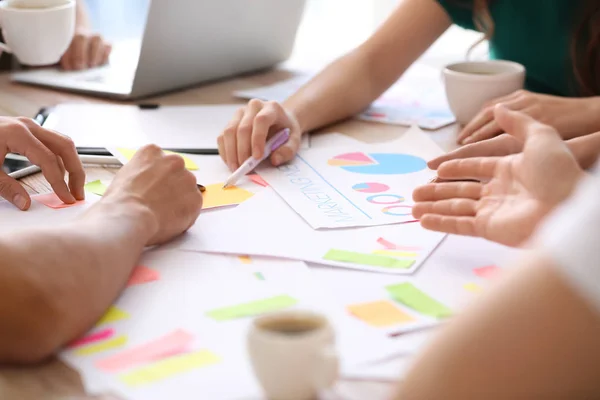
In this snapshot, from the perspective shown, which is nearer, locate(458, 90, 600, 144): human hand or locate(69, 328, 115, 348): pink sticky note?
locate(69, 328, 115, 348): pink sticky note

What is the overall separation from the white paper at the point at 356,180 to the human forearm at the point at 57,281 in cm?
27

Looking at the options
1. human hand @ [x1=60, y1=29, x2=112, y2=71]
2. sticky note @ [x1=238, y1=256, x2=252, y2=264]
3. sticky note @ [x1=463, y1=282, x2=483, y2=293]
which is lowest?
human hand @ [x1=60, y1=29, x2=112, y2=71]

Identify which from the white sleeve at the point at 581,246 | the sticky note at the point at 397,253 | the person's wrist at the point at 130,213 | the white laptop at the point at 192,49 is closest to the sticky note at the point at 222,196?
the person's wrist at the point at 130,213

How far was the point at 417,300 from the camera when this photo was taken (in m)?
0.76

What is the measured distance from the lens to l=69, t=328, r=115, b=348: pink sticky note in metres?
0.71

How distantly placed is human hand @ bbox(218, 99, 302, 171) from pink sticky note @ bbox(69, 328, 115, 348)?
0.47m

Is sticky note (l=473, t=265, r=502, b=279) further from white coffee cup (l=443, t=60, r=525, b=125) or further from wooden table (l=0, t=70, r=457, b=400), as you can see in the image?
white coffee cup (l=443, t=60, r=525, b=125)

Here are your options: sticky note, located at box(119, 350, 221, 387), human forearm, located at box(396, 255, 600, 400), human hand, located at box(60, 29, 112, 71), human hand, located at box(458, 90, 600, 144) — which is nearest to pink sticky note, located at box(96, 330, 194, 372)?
sticky note, located at box(119, 350, 221, 387)

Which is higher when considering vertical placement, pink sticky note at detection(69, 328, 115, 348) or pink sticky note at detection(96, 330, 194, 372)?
pink sticky note at detection(96, 330, 194, 372)

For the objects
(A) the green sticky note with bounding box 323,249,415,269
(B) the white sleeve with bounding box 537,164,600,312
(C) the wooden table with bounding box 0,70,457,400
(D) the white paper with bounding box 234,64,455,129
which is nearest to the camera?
(B) the white sleeve with bounding box 537,164,600,312

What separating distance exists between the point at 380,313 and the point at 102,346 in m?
0.26

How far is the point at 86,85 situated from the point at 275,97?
375 millimetres

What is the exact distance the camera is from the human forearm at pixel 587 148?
1.00 meters

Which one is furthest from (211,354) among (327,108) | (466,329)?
(327,108)
